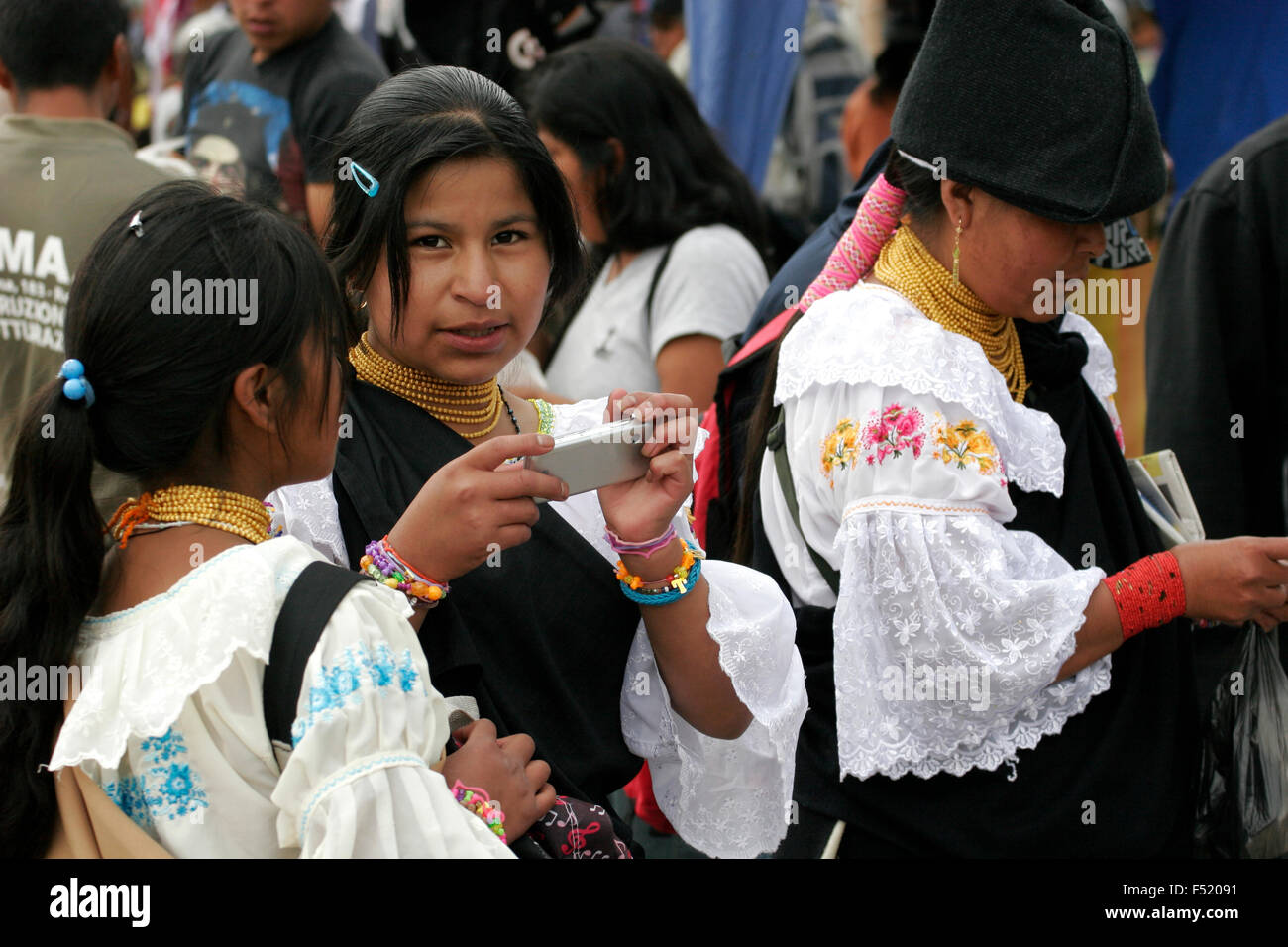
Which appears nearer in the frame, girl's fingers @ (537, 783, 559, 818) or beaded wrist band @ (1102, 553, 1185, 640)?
A: girl's fingers @ (537, 783, 559, 818)

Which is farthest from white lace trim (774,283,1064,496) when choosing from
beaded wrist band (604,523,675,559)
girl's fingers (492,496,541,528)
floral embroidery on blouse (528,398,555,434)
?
girl's fingers (492,496,541,528)

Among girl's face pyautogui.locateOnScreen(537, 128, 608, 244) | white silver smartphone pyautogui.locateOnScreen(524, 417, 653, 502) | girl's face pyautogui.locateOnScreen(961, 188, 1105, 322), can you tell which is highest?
girl's face pyautogui.locateOnScreen(537, 128, 608, 244)

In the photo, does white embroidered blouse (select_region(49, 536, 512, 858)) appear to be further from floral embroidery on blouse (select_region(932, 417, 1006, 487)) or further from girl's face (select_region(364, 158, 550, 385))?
floral embroidery on blouse (select_region(932, 417, 1006, 487))

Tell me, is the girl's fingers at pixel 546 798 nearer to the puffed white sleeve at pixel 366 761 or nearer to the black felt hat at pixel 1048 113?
the puffed white sleeve at pixel 366 761

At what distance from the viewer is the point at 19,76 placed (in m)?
3.45

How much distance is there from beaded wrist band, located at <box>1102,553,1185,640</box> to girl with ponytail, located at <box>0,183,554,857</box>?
41.0 inches

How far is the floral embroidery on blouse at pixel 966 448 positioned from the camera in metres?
2.09

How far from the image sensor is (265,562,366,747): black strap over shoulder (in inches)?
53.8

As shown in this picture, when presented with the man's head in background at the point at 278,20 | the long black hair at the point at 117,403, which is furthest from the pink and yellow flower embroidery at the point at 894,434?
the man's head in background at the point at 278,20

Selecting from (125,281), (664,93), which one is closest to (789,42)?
(664,93)

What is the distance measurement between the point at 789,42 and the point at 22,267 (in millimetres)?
2193

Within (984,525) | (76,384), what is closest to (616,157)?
(984,525)

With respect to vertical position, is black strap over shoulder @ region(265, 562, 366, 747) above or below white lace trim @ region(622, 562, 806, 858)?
above
